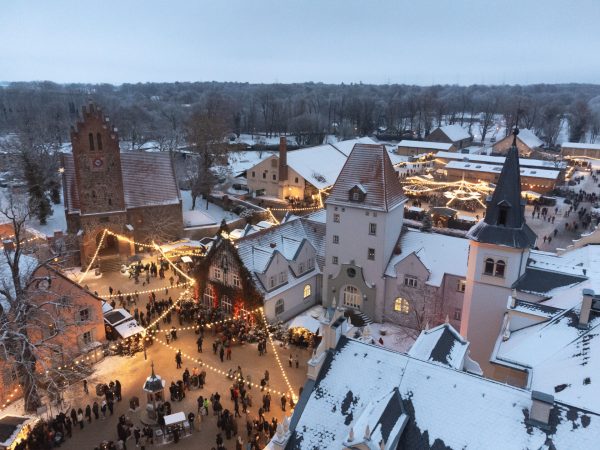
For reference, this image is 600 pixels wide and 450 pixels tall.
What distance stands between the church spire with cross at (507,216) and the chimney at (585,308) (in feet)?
17.4

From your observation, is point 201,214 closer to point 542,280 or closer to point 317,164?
point 317,164

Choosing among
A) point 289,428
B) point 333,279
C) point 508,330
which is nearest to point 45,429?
point 289,428

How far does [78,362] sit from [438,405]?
2052 centimetres

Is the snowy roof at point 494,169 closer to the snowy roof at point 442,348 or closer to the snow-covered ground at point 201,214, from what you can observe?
the snow-covered ground at point 201,214

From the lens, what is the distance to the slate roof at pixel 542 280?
80.3 feet

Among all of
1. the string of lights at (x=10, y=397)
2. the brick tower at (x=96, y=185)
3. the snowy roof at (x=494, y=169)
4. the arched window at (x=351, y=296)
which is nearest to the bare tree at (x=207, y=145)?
the brick tower at (x=96, y=185)

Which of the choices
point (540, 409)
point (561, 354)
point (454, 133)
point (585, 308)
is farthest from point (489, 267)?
point (454, 133)

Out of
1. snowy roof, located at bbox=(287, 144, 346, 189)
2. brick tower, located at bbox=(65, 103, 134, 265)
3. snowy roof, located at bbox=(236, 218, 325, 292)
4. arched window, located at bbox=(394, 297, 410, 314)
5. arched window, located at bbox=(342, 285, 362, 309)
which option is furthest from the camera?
snowy roof, located at bbox=(287, 144, 346, 189)

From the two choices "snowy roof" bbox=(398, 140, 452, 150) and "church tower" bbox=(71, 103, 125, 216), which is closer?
"church tower" bbox=(71, 103, 125, 216)

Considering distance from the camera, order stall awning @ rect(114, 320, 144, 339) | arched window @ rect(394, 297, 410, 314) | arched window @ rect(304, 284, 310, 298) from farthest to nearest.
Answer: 1. arched window @ rect(304, 284, 310, 298)
2. arched window @ rect(394, 297, 410, 314)
3. stall awning @ rect(114, 320, 144, 339)

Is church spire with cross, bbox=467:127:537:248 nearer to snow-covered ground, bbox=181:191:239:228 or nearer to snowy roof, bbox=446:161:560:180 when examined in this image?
snow-covered ground, bbox=181:191:239:228

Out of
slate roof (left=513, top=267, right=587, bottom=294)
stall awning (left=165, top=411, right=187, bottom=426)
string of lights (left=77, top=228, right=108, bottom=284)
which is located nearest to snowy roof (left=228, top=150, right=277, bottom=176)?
string of lights (left=77, top=228, right=108, bottom=284)

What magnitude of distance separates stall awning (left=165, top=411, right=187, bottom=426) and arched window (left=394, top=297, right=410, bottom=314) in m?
16.6

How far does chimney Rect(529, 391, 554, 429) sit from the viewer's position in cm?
1344
